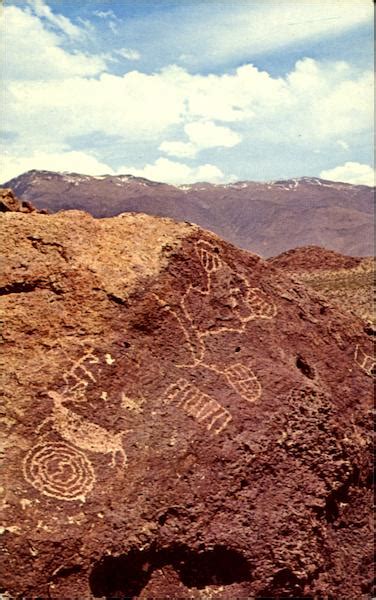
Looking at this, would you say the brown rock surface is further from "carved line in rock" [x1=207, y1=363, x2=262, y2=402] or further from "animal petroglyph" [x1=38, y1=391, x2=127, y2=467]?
"carved line in rock" [x1=207, y1=363, x2=262, y2=402]

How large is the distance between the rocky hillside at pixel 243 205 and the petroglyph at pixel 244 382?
7599 cm

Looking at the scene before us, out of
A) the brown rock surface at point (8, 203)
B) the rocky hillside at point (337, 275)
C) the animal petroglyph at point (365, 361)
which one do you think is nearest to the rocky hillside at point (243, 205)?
the rocky hillside at point (337, 275)

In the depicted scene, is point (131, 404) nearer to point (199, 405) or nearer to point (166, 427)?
point (166, 427)

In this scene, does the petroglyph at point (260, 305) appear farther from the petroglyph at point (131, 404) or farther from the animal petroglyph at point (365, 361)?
the petroglyph at point (131, 404)

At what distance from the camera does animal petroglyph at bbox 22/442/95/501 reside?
4.43m

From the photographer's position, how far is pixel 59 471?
450 cm

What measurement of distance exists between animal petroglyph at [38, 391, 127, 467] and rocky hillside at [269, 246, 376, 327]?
39.7 ft

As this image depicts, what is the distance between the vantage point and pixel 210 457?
4984 mm

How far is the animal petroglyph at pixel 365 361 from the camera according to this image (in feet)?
21.3

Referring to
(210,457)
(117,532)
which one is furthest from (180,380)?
(117,532)

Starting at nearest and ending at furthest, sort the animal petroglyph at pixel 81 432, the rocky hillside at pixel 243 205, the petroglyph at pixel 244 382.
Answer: the animal petroglyph at pixel 81 432
the petroglyph at pixel 244 382
the rocky hillside at pixel 243 205

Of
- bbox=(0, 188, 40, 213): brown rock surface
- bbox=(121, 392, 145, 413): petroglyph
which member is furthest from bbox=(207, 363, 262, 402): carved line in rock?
bbox=(0, 188, 40, 213): brown rock surface

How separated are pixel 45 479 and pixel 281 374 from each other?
2.31 meters

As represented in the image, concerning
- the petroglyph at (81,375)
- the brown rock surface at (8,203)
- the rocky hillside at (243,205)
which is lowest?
the petroglyph at (81,375)
